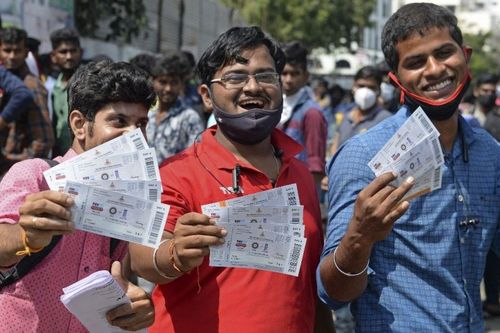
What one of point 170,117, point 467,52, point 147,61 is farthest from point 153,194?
point 147,61

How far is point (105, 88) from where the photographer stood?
306cm

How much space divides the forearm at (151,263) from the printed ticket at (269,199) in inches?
8.6

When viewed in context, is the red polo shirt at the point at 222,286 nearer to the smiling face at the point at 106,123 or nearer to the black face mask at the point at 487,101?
the smiling face at the point at 106,123

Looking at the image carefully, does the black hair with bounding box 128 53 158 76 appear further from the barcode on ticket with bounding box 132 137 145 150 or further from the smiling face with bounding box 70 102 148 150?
the barcode on ticket with bounding box 132 137 145 150

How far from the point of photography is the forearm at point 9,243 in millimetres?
2572

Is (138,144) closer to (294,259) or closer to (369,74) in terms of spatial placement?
(294,259)

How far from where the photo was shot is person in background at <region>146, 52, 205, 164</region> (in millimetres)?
6922

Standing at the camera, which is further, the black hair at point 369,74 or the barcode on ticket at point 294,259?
the black hair at point 369,74

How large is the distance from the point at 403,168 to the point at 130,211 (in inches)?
31.6

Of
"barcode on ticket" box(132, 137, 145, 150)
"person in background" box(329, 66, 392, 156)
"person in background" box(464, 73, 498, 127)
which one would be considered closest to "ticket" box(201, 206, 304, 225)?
"barcode on ticket" box(132, 137, 145, 150)

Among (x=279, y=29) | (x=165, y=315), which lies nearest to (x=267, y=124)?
(x=165, y=315)

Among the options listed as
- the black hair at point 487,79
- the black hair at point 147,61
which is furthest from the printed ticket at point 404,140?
the black hair at point 487,79

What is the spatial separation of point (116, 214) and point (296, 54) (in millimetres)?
4814

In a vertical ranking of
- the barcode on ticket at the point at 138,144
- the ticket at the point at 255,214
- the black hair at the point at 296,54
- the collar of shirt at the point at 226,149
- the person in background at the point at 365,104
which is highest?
the barcode on ticket at the point at 138,144
